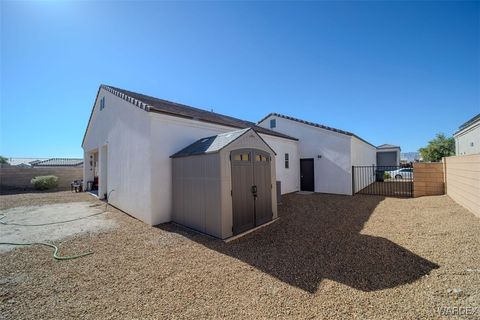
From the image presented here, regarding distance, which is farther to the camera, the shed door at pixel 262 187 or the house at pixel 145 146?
the house at pixel 145 146

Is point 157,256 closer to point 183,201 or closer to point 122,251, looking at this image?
point 122,251

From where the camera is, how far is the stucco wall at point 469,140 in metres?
11.1

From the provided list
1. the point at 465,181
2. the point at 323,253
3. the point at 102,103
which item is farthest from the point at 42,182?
the point at 465,181

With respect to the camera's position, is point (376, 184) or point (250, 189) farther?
point (376, 184)

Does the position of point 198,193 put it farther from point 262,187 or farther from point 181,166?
point 262,187

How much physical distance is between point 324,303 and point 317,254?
1.65 m

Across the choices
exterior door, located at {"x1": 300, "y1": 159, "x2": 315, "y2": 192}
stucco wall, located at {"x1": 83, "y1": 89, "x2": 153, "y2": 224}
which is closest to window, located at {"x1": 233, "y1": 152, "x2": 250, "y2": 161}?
stucco wall, located at {"x1": 83, "y1": 89, "x2": 153, "y2": 224}

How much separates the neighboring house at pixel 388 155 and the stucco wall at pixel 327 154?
691 inches

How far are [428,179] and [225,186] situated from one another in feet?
33.8

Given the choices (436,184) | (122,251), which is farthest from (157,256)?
(436,184)

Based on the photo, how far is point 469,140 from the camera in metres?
12.4

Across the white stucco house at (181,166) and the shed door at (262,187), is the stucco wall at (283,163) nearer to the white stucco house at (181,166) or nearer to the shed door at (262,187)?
the white stucco house at (181,166)

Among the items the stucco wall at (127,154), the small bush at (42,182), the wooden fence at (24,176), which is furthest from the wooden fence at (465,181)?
the wooden fence at (24,176)

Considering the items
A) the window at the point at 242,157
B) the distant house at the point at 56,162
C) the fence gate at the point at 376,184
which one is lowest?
the fence gate at the point at 376,184
